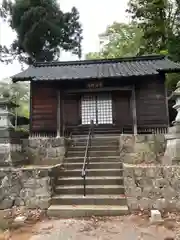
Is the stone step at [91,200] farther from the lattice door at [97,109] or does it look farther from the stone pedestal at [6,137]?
the lattice door at [97,109]

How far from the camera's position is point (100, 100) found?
47.3 feet

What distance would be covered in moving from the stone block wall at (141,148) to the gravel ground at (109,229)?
3.53 meters

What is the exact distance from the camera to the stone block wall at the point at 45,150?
1045cm

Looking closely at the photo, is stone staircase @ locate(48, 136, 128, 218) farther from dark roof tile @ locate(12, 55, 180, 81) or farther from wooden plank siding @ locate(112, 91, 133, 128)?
dark roof tile @ locate(12, 55, 180, 81)

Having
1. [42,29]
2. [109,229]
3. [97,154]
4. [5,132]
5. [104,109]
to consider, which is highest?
[42,29]

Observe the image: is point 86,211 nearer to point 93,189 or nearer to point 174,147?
point 93,189

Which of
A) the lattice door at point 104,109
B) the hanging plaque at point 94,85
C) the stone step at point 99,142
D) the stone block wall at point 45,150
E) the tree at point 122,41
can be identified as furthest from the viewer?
the tree at point 122,41

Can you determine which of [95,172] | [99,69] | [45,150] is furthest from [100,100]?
[95,172]

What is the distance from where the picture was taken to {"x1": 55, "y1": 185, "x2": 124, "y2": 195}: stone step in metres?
A: 7.67

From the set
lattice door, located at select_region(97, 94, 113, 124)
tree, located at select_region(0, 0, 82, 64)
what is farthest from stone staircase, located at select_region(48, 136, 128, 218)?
tree, located at select_region(0, 0, 82, 64)

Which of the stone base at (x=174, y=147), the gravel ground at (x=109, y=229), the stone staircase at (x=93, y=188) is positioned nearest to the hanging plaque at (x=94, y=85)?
the stone staircase at (x=93, y=188)

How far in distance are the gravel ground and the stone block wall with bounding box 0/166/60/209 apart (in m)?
1.04

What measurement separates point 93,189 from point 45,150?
3.65m

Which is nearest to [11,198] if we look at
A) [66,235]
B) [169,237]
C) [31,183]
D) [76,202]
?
[31,183]
